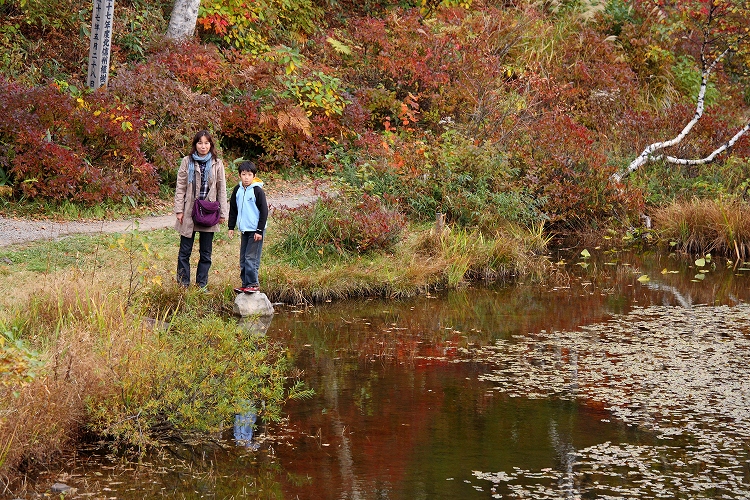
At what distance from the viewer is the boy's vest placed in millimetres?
10562

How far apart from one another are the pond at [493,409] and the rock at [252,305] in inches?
12.0

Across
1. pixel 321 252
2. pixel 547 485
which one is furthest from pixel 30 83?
pixel 547 485

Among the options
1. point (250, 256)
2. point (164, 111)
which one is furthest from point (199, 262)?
point (164, 111)

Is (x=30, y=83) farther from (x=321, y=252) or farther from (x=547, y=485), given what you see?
(x=547, y=485)

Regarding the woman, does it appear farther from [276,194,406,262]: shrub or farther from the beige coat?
[276,194,406,262]: shrub

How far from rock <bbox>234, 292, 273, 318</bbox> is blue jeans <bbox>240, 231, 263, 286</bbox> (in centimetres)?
15

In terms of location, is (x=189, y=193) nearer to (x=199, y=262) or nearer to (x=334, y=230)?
(x=199, y=262)

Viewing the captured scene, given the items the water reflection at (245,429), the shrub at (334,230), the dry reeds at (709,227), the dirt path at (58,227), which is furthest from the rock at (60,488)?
the dry reeds at (709,227)

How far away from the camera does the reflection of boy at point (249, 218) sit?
10508 mm

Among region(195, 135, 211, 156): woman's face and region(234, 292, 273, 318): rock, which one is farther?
region(234, 292, 273, 318): rock

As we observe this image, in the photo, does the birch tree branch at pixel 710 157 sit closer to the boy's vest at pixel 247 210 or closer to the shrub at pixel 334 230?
the shrub at pixel 334 230

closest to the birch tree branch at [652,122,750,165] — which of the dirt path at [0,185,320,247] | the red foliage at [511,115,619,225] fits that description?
the red foliage at [511,115,619,225]

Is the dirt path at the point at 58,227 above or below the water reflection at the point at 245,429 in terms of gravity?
above

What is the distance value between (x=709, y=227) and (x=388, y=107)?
6.07 metres
